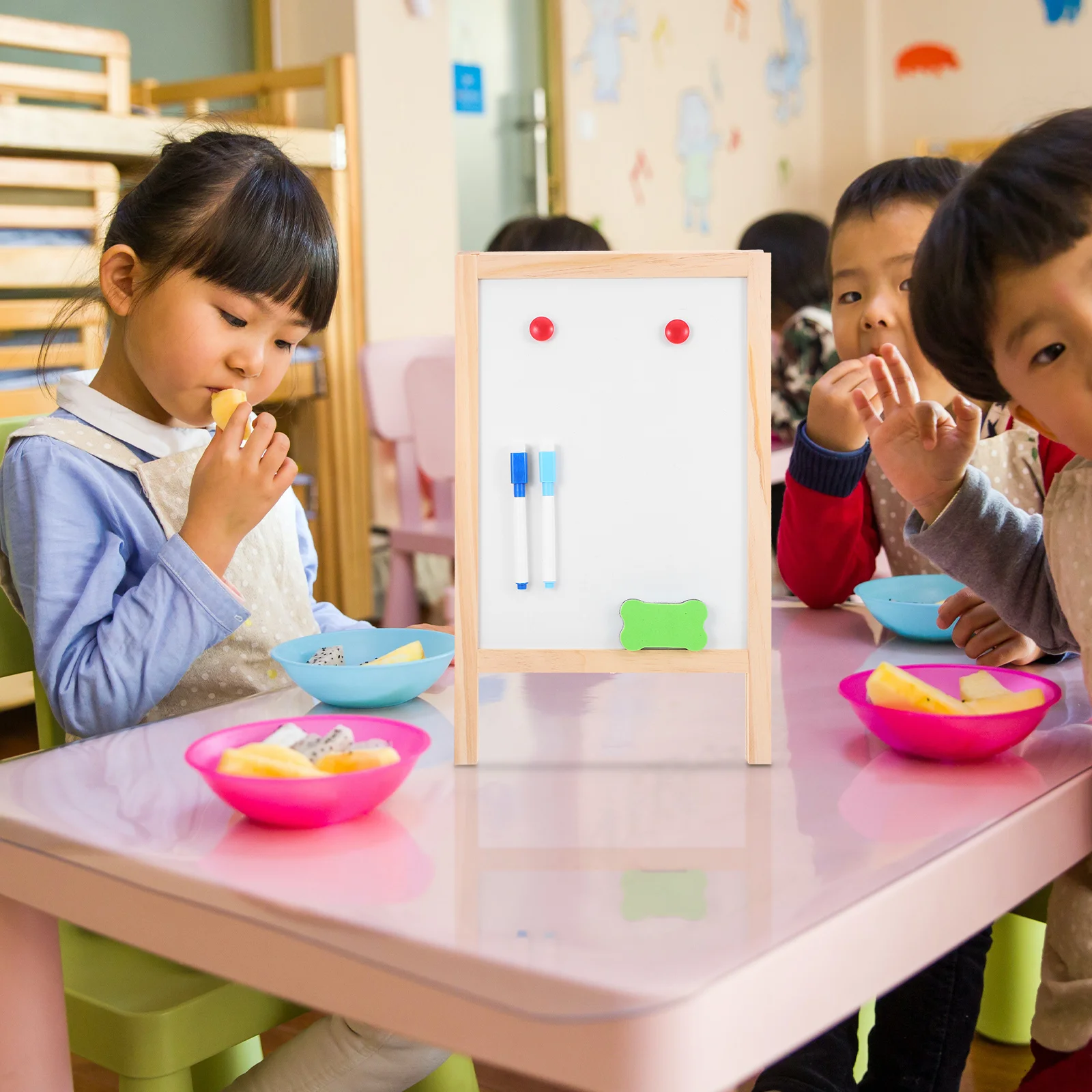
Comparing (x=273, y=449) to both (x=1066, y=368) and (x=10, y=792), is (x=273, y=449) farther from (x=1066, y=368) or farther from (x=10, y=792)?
(x=1066, y=368)

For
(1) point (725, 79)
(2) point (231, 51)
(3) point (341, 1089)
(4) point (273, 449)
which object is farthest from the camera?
(1) point (725, 79)

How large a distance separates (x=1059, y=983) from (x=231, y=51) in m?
3.57

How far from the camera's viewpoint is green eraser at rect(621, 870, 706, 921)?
0.52 m

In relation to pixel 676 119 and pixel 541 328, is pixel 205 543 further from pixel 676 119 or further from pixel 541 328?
pixel 676 119

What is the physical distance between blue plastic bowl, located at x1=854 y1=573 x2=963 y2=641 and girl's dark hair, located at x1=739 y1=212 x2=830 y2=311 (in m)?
1.73

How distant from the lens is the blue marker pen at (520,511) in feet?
2.56

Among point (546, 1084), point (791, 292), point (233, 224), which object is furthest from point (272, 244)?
point (791, 292)

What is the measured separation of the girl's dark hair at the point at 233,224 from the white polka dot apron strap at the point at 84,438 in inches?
5.6

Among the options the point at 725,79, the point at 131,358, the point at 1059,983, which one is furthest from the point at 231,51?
the point at 1059,983

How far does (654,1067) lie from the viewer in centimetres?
44

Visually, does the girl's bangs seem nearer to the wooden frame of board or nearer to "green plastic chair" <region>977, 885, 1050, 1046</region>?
the wooden frame of board

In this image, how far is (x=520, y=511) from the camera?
0.78 meters

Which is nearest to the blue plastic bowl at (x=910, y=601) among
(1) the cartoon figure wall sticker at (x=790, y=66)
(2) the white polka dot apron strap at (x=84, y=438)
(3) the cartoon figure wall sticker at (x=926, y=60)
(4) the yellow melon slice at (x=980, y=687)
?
(4) the yellow melon slice at (x=980, y=687)

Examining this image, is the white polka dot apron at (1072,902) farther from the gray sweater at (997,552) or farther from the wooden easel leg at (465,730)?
the wooden easel leg at (465,730)
